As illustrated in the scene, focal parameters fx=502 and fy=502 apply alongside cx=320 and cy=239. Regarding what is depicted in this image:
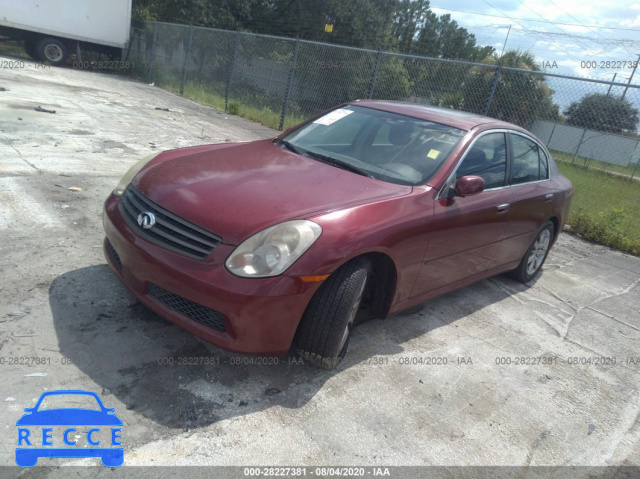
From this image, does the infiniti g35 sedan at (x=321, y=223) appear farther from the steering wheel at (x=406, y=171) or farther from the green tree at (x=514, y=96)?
the green tree at (x=514, y=96)

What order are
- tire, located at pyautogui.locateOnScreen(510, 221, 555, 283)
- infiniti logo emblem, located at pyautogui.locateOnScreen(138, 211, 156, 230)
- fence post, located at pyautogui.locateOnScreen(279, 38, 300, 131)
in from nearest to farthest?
infiniti logo emblem, located at pyautogui.locateOnScreen(138, 211, 156, 230) < tire, located at pyautogui.locateOnScreen(510, 221, 555, 283) < fence post, located at pyautogui.locateOnScreen(279, 38, 300, 131)

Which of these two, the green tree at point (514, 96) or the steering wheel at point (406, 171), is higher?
the green tree at point (514, 96)

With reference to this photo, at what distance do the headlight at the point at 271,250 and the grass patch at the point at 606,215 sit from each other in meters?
6.14

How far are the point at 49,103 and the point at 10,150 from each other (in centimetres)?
438

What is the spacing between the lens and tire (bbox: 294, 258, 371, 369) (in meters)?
2.83

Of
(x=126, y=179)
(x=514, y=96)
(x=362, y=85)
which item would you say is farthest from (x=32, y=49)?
(x=126, y=179)

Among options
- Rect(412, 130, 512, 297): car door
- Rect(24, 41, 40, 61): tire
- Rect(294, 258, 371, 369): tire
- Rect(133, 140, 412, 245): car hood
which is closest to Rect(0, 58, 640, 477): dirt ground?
Rect(294, 258, 371, 369): tire

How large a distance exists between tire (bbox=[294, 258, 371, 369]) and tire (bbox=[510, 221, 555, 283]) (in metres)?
2.73

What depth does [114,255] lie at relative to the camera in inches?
129

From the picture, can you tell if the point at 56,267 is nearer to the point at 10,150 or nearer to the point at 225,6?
the point at 10,150

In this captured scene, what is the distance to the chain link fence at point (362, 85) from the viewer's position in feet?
27.9

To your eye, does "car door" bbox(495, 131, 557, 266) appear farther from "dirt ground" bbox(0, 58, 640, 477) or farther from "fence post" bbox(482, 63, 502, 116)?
"fence post" bbox(482, 63, 502, 116)

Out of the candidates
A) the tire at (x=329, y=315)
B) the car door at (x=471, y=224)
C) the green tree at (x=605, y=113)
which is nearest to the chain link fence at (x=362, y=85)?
the green tree at (x=605, y=113)

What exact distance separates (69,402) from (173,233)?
100 cm
